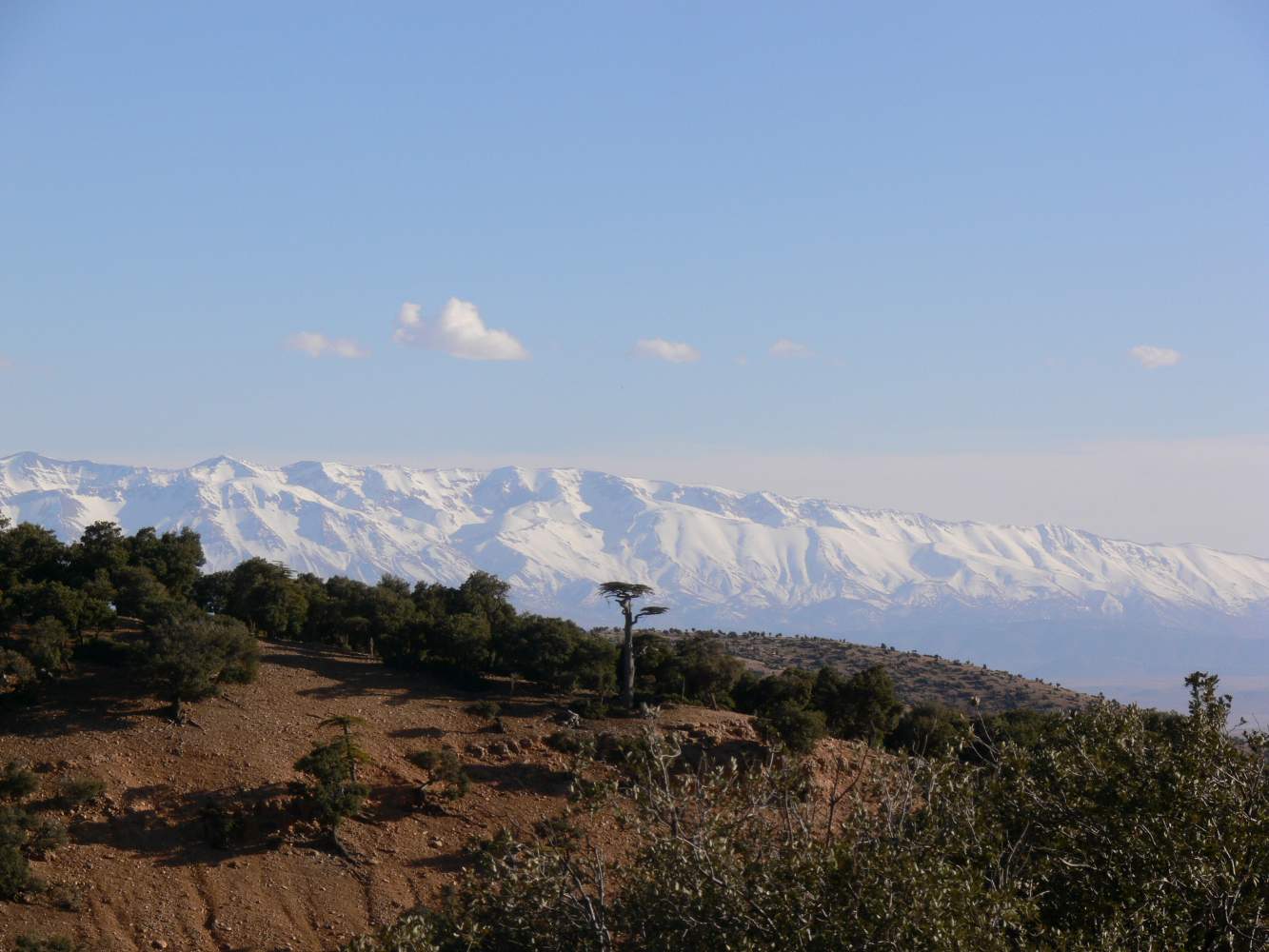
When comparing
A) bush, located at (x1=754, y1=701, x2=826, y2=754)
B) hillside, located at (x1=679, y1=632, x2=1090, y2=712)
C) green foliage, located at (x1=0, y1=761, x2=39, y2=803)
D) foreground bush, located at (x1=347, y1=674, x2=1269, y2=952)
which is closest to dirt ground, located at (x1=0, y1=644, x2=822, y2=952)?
green foliage, located at (x1=0, y1=761, x2=39, y2=803)

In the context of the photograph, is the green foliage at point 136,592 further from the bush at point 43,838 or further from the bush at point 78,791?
the bush at point 43,838

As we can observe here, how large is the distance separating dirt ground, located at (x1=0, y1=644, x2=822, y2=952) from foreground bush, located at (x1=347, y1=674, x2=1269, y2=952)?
14127 mm

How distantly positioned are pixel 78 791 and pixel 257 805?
16.1 feet

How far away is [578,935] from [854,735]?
A: 3165 cm

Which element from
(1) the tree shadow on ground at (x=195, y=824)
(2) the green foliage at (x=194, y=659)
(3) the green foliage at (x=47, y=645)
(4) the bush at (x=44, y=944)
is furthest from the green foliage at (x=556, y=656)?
(4) the bush at (x=44, y=944)

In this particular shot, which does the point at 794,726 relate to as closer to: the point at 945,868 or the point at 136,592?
the point at 945,868

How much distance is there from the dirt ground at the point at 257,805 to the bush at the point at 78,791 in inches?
12.3

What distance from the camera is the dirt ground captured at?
2755 cm

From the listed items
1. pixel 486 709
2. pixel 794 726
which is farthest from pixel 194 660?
pixel 794 726

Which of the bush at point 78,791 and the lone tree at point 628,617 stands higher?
the lone tree at point 628,617

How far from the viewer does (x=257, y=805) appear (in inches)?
1258

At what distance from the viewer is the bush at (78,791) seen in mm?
30125

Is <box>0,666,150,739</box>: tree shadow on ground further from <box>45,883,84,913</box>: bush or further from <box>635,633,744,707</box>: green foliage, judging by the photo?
<box>635,633,744,707</box>: green foliage

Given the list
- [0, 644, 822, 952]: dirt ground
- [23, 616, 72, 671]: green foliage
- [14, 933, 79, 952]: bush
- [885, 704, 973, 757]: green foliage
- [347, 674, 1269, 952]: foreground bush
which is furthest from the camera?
[885, 704, 973, 757]: green foliage
